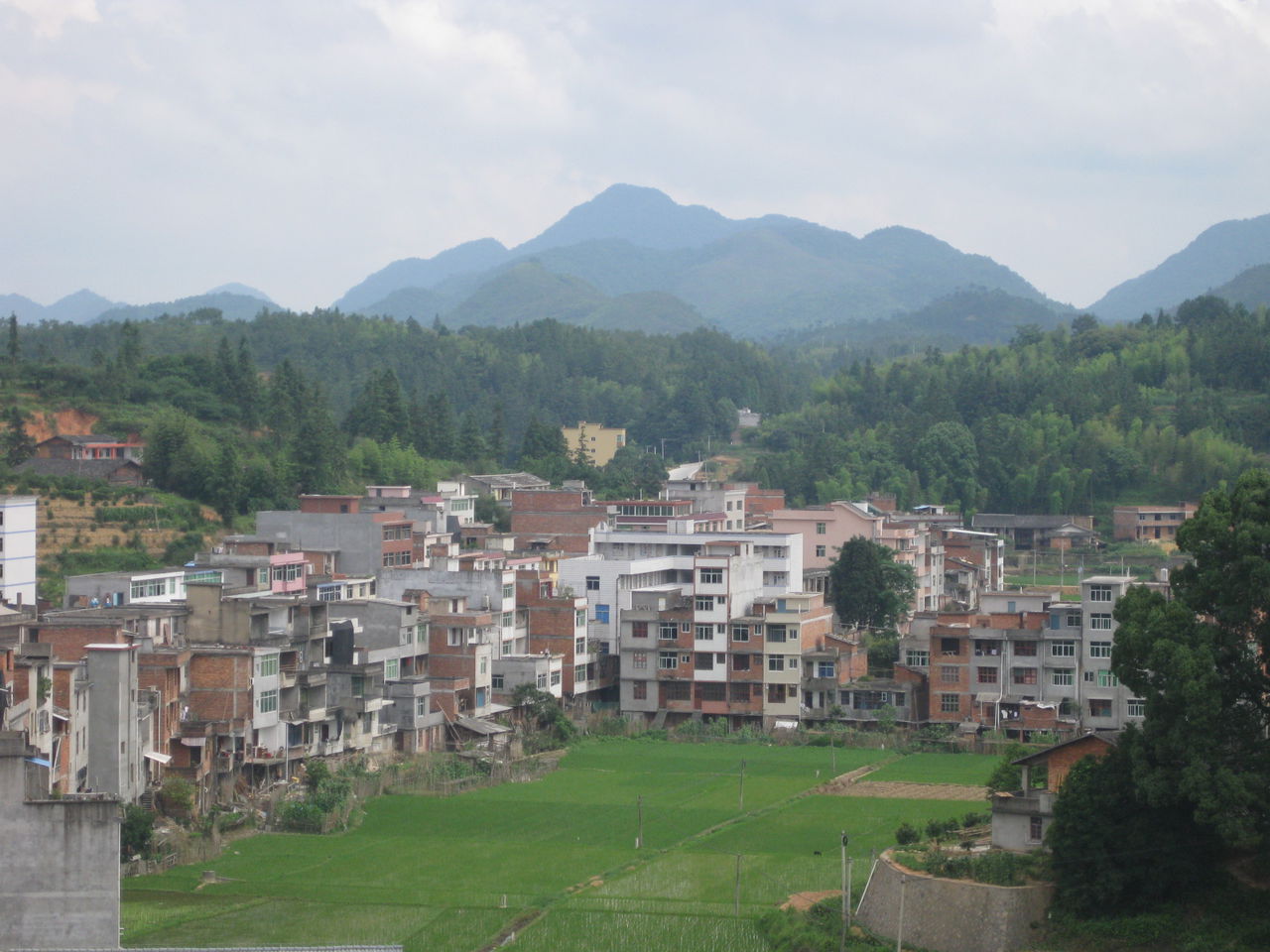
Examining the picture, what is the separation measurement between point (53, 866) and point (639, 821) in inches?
432

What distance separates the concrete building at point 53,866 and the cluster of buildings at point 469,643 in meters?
4.43

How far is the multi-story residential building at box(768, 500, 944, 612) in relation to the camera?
49.0 meters

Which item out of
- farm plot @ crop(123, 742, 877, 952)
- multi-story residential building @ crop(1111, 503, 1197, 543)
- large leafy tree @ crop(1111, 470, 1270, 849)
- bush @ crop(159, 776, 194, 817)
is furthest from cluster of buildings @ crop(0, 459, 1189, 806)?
multi-story residential building @ crop(1111, 503, 1197, 543)

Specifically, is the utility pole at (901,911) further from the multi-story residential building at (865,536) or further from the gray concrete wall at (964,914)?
the multi-story residential building at (865,536)

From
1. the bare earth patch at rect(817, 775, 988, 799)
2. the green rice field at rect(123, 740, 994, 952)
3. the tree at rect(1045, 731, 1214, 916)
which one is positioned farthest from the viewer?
the bare earth patch at rect(817, 775, 988, 799)

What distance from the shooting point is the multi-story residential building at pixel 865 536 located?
161ft

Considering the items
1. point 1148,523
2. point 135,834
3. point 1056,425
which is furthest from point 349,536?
point 1056,425

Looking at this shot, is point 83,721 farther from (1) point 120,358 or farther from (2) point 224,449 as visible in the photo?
(1) point 120,358

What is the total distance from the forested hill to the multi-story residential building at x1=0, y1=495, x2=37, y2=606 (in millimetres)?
38205

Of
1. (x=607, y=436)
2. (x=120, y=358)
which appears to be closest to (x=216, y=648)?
(x=120, y=358)

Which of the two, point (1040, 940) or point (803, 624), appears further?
point (803, 624)

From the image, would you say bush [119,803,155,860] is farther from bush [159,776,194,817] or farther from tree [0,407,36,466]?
tree [0,407,36,466]

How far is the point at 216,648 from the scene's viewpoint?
95.3 ft

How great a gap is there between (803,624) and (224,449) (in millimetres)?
21219
